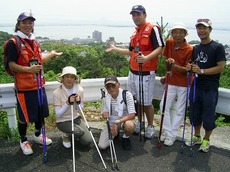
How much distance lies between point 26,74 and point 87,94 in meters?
1.40

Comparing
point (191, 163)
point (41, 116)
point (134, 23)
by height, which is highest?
point (134, 23)

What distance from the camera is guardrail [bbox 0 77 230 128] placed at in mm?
4500

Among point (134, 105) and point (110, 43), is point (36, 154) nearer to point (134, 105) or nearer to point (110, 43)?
point (134, 105)

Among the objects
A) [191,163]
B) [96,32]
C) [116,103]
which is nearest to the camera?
[191,163]

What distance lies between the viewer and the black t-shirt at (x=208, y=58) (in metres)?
3.97

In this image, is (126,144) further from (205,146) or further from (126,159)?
(205,146)

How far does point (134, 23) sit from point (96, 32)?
163 ft

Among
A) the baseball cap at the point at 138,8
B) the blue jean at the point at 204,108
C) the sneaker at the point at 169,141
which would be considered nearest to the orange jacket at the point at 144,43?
the baseball cap at the point at 138,8

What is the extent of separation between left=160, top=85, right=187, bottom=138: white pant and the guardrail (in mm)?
625

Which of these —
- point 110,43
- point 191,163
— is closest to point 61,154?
point 191,163

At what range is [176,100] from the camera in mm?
4758

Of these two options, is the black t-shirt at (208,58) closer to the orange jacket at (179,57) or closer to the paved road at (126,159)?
the orange jacket at (179,57)

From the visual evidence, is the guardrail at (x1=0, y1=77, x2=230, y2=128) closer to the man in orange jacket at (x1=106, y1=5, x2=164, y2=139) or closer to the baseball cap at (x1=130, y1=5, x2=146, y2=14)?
the man in orange jacket at (x1=106, y1=5, x2=164, y2=139)

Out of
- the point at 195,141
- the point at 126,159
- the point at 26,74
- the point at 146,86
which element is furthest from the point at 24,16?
the point at 195,141
